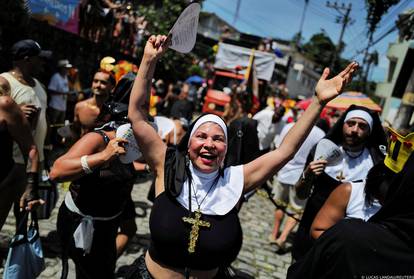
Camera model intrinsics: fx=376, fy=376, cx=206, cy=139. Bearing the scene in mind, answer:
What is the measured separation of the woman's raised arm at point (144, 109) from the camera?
2.42 metres

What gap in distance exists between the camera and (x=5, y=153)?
3.08 metres

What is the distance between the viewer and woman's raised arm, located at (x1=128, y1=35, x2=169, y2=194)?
7.93 ft

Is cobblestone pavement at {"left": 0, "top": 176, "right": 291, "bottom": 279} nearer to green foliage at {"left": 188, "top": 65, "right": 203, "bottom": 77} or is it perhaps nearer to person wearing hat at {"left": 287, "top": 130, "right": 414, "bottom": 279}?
person wearing hat at {"left": 287, "top": 130, "right": 414, "bottom": 279}

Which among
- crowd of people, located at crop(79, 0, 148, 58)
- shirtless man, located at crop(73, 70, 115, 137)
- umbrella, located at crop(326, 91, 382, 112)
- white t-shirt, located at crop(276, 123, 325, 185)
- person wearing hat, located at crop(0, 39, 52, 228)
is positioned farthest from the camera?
crowd of people, located at crop(79, 0, 148, 58)

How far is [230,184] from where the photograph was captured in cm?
249

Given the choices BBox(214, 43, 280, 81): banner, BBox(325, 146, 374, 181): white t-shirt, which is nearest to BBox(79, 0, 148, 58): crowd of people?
BBox(214, 43, 280, 81): banner

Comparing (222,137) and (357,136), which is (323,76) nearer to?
(222,137)

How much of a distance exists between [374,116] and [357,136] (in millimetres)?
305

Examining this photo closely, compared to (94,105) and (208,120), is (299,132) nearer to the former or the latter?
(208,120)

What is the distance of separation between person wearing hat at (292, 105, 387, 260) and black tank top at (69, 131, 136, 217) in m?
1.73

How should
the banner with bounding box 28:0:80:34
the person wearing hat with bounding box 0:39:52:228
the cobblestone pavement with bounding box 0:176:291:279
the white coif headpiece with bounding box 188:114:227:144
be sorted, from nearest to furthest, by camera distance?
the white coif headpiece with bounding box 188:114:227:144
the person wearing hat with bounding box 0:39:52:228
the cobblestone pavement with bounding box 0:176:291:279
the banner with bounding box 28:0:80:34

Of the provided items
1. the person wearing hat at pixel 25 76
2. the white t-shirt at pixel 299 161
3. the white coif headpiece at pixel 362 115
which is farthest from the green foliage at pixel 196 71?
the white coif headpiece at pixel 362 115

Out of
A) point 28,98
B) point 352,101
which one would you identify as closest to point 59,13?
point 28,98

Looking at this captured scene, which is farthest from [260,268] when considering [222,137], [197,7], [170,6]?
[170,6]
